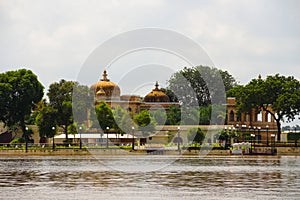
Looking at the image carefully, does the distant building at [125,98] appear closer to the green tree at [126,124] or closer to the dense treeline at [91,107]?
the dense treeline at [91,107]

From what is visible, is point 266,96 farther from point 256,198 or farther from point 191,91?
point 256,198

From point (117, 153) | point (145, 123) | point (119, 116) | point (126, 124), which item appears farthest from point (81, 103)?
point (117, 153)

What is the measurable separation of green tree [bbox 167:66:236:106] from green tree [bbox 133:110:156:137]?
17123mm

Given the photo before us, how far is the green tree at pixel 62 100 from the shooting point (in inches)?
3366

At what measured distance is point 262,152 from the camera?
2936 inches

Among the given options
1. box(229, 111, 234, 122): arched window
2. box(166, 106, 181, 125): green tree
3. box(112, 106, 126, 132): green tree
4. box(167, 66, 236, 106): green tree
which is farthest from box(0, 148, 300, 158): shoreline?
box(167, 66, 236, 106): green tree

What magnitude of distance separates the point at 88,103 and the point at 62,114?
4942 mm

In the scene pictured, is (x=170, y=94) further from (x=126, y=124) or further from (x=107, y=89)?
(x=126, y=124)

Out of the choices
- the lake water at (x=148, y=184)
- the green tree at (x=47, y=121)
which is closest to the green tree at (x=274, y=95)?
the green tree at (x=47, y=121)

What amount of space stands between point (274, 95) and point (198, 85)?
21.5 meters

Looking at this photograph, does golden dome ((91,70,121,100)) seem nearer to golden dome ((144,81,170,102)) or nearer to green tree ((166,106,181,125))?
golden dome ((144,81,170,102))

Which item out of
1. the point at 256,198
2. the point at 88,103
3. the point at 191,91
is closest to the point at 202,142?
the point at 88,103

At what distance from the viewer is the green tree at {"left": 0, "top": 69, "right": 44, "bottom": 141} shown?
279 ft

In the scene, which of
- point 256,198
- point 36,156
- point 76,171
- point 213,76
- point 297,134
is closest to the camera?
point 256,198
